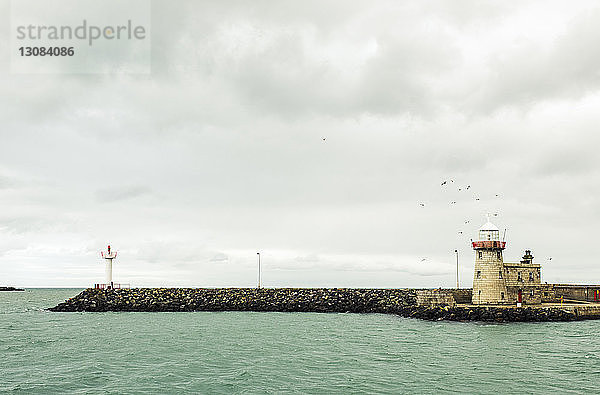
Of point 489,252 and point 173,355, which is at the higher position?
point 489,252

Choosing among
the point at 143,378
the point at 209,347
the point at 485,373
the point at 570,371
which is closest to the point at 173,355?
the point at 209,347

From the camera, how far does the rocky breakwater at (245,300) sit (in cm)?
7200

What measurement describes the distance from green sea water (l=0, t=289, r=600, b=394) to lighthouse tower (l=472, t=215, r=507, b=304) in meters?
5.98

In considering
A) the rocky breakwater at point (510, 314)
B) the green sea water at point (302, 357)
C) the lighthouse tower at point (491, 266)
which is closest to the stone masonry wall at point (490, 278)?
the lighthouse tower at point (491, 266)

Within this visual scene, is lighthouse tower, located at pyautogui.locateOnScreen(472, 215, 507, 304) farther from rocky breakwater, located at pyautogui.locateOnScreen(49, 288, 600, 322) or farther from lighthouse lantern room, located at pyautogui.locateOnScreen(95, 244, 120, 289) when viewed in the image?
lighthouse lantern room, located at pyautogui.locateOnScreen(95, 244, 120, 289)

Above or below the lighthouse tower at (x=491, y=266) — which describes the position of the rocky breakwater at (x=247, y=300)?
below

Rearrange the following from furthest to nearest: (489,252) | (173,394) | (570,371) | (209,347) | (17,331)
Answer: (489,252), (17,331), (209,347), (570,371), (173,394)

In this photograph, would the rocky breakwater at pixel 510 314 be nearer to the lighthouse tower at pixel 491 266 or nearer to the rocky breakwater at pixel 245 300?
the lighthouse tower at pixel 491 266

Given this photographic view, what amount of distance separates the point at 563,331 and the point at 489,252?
11.9 meters

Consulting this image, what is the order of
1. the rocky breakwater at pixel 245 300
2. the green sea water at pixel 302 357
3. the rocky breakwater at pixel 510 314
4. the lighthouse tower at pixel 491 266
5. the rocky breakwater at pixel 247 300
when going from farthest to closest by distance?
the rocky breakwater at pixel 245 300
the rocky breakwater at pixel 247 300
the lighthouse tower at pixel 491 266
the rocky breakwater at pixel 510 314
the green sea water at pixel 302 357

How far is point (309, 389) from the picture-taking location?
25656mm

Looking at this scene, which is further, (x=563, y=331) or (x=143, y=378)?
(x=563, y=331)

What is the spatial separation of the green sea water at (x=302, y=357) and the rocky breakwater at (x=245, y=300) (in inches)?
650

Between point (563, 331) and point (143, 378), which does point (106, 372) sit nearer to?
point (143, 378)
